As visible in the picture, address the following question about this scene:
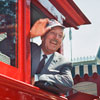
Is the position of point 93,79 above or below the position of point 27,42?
below

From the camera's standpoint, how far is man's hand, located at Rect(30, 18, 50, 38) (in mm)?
8067

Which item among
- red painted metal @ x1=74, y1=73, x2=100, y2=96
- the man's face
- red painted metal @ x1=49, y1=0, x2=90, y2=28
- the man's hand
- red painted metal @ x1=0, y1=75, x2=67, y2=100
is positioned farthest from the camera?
red painted metal @ x1=74, y1=73, x2=100, y2=96

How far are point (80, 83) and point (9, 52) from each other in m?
6.86

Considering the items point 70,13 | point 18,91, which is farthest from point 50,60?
point 70,13

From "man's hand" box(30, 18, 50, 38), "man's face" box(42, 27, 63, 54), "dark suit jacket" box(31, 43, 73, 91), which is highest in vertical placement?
"man's hand" box(30, 18, 50, 38)

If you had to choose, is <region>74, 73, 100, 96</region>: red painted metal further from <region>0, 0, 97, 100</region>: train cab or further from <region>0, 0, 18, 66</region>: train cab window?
<region>0, 0, 18, 66</region>: train cab window

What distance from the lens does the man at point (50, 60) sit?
26.1 ft

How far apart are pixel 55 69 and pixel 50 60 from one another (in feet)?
0.89

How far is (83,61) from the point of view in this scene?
14.1 meters

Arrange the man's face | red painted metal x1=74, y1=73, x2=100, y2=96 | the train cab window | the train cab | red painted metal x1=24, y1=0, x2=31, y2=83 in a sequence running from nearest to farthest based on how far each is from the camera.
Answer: the train cab, the train cab window, red painted metal x1=24, y1=0, x2=31, y2=83, the man's face, red painted metal x1=74, y1=73, x2=100, y2=96

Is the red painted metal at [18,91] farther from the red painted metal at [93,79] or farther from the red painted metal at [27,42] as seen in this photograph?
the red painted metal at [93,79]

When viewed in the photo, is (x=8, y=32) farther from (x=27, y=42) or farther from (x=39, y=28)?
(x=39, y=28)

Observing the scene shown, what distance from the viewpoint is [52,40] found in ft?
27.7

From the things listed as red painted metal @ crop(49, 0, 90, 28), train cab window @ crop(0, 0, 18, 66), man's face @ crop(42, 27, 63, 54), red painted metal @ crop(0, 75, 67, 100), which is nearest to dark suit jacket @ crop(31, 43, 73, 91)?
man's face @ crop(42, 27, 63, 54)
